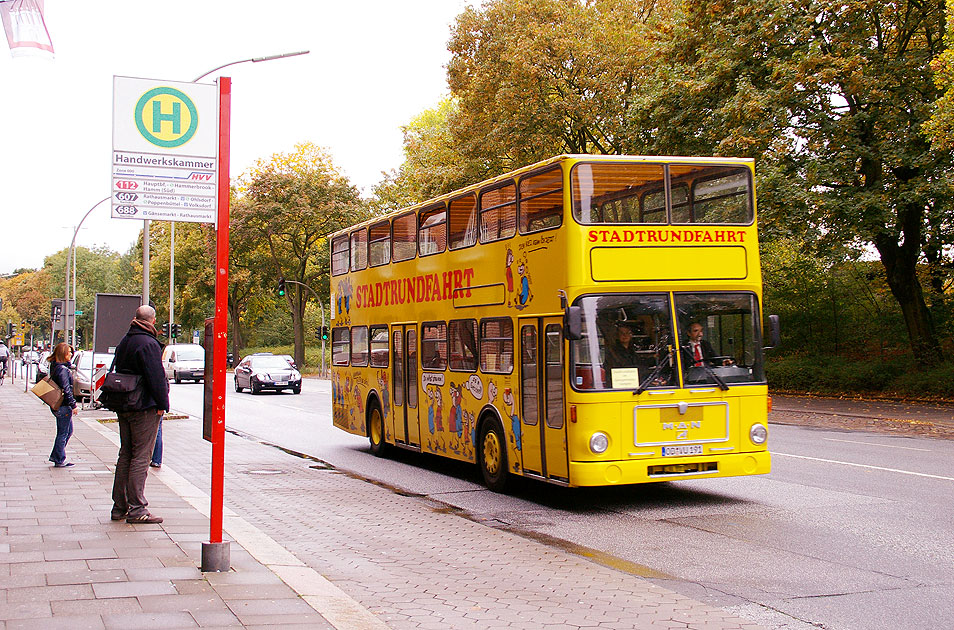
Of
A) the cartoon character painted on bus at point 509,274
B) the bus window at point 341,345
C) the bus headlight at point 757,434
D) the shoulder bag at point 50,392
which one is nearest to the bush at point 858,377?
the bus window at point 341,345

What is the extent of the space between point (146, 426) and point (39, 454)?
7187 mm

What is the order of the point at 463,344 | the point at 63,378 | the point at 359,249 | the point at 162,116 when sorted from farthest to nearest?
the point at 359,249, the point at 63,378, the point at 463,344, the point at 162,116

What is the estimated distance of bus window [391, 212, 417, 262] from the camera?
14.4m

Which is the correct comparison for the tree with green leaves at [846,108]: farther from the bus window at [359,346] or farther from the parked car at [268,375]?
the parked car at [268,375]

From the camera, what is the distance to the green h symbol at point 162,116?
716 cm

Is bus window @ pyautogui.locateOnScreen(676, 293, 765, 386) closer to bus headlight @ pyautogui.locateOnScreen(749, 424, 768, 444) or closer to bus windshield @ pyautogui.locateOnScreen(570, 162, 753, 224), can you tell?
bus headlight @ pyautogui.locateOnScreen(749, 424, 768, 444)

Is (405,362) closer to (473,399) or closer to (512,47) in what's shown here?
(473,399)

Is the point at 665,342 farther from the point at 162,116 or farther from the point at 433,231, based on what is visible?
the point at 162,116

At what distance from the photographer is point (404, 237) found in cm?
1475

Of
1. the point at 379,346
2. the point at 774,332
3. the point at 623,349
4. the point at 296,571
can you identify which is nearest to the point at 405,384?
the point at 379,346

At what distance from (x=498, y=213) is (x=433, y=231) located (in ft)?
6.73

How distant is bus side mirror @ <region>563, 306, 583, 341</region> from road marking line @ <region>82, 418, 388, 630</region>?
3.46m

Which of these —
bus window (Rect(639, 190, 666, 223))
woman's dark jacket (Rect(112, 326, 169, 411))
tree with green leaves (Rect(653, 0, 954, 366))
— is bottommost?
woman's dark jacket (Rect(112, 326, 169, 411))

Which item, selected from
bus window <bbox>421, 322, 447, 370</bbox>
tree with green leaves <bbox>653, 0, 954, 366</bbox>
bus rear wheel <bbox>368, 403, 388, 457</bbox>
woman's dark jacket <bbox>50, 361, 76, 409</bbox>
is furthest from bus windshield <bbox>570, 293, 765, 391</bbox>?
tree with green leaves <bbox>653, 0, 954, 366</bbox>
